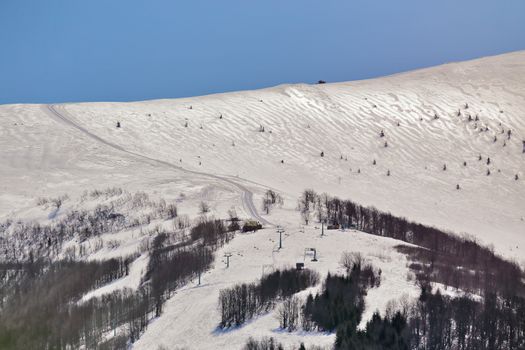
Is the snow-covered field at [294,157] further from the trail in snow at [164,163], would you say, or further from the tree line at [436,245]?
the tree line at [436,245]

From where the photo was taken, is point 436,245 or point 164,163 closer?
point 436,245

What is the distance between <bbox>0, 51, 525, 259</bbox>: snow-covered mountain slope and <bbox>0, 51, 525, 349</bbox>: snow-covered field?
185 mm

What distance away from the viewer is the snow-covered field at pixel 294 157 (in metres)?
39.1

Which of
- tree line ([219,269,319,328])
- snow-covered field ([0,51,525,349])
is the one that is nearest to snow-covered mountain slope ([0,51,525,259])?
snow-covered field ([0,51,525,349])

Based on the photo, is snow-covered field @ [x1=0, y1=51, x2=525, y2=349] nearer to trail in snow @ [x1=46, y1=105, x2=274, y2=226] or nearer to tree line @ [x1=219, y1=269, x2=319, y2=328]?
trail in snow @ [x1=46, y1=105, x2=274, y2=226]

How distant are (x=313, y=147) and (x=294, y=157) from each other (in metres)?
3.25

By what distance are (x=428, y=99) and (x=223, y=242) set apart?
4677 cm

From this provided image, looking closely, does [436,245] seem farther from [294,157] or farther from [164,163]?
[164,163]

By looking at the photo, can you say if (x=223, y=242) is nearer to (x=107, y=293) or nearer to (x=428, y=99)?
(x=107, y=293)

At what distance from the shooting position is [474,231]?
4762 cm

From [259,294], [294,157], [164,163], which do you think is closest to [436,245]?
[259,294]

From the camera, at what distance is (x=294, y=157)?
201ft

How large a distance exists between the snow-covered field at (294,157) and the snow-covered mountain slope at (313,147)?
18cm

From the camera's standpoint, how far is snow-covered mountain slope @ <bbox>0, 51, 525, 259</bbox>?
52.9 metres
